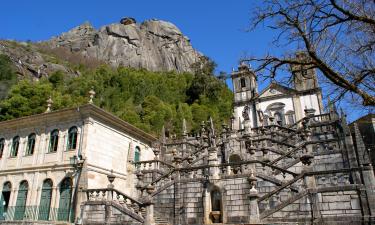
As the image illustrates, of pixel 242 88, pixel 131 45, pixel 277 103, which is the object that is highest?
pixel 131 45

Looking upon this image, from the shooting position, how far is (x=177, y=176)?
1694cm

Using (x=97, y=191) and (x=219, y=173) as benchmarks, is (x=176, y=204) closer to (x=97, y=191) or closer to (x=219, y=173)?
(x=219, y=173)

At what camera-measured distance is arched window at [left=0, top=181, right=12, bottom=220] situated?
2048 centimetres

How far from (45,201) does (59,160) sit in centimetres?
265

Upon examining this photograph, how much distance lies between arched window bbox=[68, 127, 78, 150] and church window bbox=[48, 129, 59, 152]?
1160 mm

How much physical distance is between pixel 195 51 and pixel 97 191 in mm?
93781

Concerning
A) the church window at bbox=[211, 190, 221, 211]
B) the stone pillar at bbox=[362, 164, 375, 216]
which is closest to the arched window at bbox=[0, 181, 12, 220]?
the church window at bbox=[211, 190, 221, 211]

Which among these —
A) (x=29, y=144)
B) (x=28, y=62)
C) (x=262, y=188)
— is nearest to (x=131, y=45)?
(x=28, y=62)

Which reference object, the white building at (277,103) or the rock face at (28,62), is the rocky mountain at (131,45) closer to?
the rock face at (28,62)

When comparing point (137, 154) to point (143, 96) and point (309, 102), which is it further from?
point (143, 96)

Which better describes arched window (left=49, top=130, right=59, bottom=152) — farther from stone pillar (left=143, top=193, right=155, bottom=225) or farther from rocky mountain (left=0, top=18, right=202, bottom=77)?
rocky mountain (left=0, top=18, right=202, bottom=77)

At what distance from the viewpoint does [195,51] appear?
348ft

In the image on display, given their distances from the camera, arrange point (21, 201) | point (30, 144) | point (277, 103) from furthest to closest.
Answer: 1. point (277, 103)
2. point (30, 144)
3. point (21, 201)

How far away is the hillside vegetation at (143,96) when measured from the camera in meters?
33.7
